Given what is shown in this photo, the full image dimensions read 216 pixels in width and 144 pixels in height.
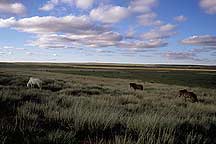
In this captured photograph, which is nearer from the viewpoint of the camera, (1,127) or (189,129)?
(1,127)

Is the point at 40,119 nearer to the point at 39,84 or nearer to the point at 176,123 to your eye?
the point at 176,123

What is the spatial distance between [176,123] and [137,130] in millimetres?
1541

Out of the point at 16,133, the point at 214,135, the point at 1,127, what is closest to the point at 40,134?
the point at 16,133

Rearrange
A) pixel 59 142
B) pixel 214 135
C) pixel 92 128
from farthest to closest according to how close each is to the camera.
Answer: pixel 214 135, pixel 92 128, pixel 59 142

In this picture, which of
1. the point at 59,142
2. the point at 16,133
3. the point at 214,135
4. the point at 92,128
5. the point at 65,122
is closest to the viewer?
the point at 59,142

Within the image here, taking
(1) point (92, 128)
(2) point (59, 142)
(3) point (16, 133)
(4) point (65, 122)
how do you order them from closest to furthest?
(2) point (59, 142)
(3) point (16, 133)
(1) point (92, 128)
(4) point (65, 122)

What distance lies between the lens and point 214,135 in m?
7.23

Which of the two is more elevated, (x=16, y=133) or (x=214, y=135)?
(x=16, y=133)

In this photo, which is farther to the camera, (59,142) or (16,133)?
(16,133)

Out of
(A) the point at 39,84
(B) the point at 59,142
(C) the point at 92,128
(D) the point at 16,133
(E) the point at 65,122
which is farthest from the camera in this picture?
(A) the point at 39,84

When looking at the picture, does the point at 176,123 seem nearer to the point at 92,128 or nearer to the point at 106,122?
the point at 106,122

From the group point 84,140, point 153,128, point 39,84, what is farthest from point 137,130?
point 39,84

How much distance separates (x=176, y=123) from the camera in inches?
291

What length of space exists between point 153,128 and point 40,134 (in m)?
2.59
